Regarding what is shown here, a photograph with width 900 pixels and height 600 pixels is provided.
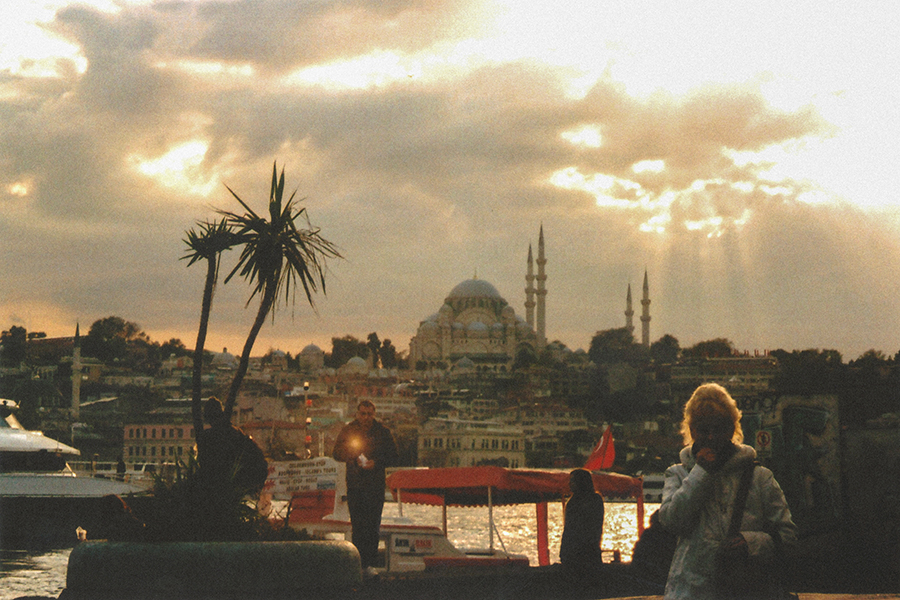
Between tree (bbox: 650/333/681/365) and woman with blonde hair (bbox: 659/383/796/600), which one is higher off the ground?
tree (bbox: 650/333/681/365)

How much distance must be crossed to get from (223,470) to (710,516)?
283 centimetres

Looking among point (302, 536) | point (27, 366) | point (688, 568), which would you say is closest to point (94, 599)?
point (302, 536)

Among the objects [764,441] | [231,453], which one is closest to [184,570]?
[231,453]

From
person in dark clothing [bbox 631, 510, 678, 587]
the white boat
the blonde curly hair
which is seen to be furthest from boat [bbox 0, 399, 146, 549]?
the white boat

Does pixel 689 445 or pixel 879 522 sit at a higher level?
pixel 689 445

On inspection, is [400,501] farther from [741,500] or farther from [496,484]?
[741,500]

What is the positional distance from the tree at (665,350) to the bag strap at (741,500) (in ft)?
428

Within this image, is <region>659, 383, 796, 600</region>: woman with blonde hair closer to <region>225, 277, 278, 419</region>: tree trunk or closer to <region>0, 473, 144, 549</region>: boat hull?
<region>225, 277, 278, 419</region>: tree trunk

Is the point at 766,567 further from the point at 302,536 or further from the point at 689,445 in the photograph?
the point at 302,536

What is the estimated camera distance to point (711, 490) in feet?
11.1

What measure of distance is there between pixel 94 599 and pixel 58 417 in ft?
266

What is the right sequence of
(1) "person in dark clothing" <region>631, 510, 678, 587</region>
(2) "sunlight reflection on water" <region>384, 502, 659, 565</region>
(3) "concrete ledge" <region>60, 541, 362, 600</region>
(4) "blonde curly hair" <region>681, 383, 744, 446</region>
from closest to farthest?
1. (4) "blonde curly hair" <region>681, 383, 744, 446</region>
2. (1) "person in dark clothing" <region>631, 510, 678, 587</region>
3. (3) "concrete ledge" <region>60, 541, 362, 600</region>
4. (2) "sunlight reflection on water" <region>384, 502, 659, 565</region>

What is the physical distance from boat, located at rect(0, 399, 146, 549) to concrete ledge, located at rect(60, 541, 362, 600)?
1377 centimetres

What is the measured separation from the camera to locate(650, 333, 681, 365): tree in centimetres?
13425
